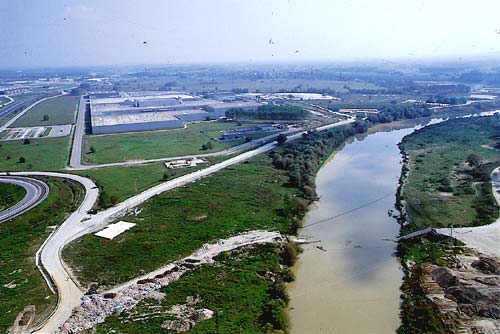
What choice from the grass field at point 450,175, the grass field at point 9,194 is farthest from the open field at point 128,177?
the grass field at point 450,175

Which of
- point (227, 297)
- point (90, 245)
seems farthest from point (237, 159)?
point (227, 297)

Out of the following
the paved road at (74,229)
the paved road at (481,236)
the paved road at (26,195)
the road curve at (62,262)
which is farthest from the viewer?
the paved road at (26,195)

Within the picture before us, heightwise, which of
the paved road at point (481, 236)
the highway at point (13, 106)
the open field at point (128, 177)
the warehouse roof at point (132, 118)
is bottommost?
the paved road at point (481, 236)

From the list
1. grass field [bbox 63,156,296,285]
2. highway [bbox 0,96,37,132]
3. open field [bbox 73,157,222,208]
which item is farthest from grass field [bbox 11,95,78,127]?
grass field [bbox 63,156,296,285]

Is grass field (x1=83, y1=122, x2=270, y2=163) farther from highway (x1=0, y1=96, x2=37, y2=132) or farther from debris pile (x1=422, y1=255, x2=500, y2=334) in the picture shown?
debris pile (x1=422, y1=255, x2=500, y2=334)

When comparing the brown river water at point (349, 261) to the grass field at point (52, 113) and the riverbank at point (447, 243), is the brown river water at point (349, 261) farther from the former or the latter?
the grass field at point (52, 113)

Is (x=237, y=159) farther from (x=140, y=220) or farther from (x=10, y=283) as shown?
(x=10, y=283)
